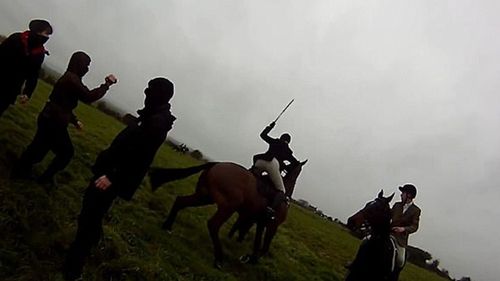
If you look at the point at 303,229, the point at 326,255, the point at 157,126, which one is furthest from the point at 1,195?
the point at 303,229

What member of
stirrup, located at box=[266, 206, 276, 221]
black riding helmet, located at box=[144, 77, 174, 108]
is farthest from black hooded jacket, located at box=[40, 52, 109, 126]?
stirrup, located at box=[266, 206, 276, 221]

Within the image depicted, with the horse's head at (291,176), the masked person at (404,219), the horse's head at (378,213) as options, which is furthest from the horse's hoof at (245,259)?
the horse's head at (378,213)

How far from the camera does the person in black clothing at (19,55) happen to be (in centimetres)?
745

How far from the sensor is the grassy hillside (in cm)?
693

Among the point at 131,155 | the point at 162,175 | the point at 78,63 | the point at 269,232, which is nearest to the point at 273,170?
the point at 269,232

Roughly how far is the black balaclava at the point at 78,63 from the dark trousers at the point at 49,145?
A: 2.71 ft

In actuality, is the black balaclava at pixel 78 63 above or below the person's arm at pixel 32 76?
above

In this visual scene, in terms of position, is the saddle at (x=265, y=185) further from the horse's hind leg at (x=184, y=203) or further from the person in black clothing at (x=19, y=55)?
the person in black clothing at (x=19, y=55)

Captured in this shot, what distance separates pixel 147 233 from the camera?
9.28 metres

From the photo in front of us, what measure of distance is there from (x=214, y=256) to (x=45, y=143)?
376 cm

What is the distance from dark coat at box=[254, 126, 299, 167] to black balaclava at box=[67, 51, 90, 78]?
443 cm

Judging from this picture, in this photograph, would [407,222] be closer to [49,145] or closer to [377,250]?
[377,250]

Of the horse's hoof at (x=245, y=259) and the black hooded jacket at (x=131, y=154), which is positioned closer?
the black hooded jacket at (x=131, y=154)

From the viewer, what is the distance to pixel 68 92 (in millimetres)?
7820
